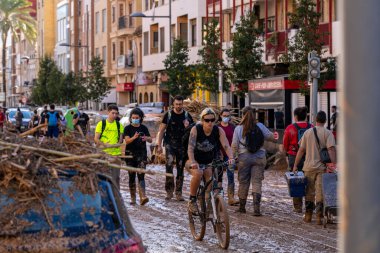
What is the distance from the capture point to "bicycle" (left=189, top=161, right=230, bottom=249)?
11.6 metres

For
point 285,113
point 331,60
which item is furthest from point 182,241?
point 331,60

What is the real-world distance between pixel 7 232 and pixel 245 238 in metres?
6.47

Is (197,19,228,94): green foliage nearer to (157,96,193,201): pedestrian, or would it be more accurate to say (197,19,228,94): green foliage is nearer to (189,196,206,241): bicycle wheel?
(157,96,193,201): pedestrian

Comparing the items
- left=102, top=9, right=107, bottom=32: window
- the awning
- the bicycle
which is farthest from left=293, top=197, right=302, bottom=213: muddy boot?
left=102, top=9, right=107, bottom=32: window

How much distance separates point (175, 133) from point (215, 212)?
5502 mm

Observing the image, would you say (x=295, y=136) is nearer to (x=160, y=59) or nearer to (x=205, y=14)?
(x=205, y=14)

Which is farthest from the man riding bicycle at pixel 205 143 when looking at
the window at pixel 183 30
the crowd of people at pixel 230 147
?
the window at pixel 183 30

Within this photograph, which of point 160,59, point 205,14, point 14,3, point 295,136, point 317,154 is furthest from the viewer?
point 14,3

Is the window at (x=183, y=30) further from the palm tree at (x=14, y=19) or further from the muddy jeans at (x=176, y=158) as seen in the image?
the palm tree at (x=14, y=19)

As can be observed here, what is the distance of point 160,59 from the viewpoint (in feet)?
193

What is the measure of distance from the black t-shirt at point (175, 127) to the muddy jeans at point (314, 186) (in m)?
3.44

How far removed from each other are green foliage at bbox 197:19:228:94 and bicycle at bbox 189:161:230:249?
90.4 ft

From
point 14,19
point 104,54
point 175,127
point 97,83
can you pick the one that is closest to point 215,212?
point 175,127

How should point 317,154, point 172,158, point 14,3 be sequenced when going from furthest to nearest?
point 14,3 → point 172,158 → point 317,154
